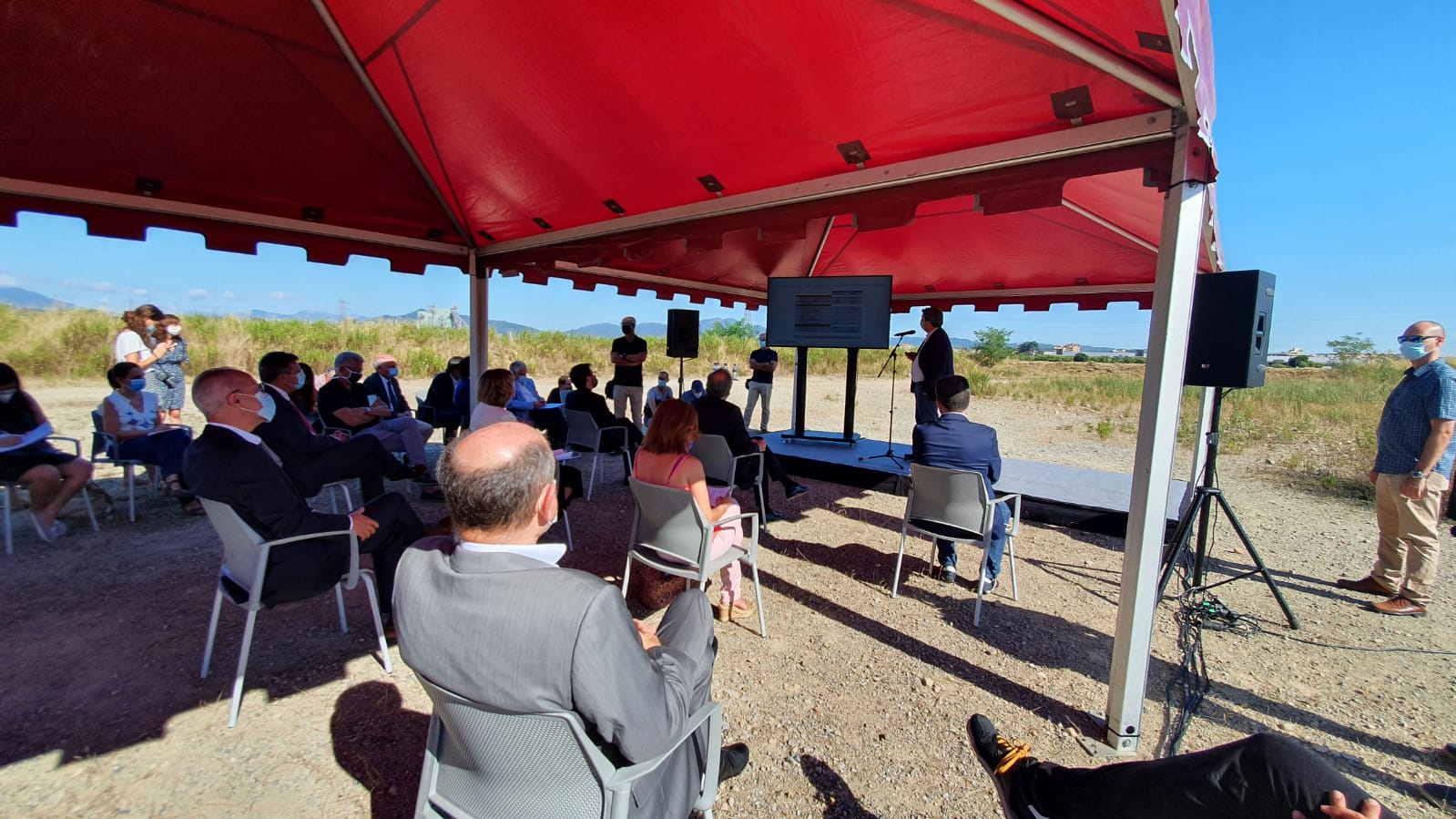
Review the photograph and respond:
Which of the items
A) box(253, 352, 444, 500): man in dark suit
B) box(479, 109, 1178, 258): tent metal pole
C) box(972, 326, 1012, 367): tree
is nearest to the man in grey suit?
box(479, 109, 1178, 258): tent metal pole

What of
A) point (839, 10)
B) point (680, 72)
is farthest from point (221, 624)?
point (839, 10)

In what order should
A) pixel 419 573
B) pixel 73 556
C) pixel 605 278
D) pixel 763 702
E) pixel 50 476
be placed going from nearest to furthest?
pixel 419 573, pixel 763 702, pixel 73 556, pixel 50 476, pixel 605 278

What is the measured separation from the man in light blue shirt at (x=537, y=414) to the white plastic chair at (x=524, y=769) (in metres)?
4.60

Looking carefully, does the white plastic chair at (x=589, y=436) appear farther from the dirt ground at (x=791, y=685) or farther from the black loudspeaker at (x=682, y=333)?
the black loudspeaker at (x=682, y=333)

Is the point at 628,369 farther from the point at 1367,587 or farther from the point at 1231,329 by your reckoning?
the point at 1367,587

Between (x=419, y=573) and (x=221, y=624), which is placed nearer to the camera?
(x=419, y=573)

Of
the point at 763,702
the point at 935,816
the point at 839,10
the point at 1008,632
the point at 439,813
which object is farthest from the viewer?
the point at 1008,632

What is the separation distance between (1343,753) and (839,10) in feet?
10.7

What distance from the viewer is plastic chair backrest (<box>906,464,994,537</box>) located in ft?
9.72

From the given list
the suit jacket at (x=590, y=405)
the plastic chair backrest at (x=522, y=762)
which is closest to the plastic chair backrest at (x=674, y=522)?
the plastic chair backrest at (x=522, y=762)

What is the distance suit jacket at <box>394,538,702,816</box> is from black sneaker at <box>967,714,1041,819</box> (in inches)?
44.1

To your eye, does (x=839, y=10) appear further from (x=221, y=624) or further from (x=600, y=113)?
(x=221, y=624)

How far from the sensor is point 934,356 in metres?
5.73

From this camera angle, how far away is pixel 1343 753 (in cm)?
210
